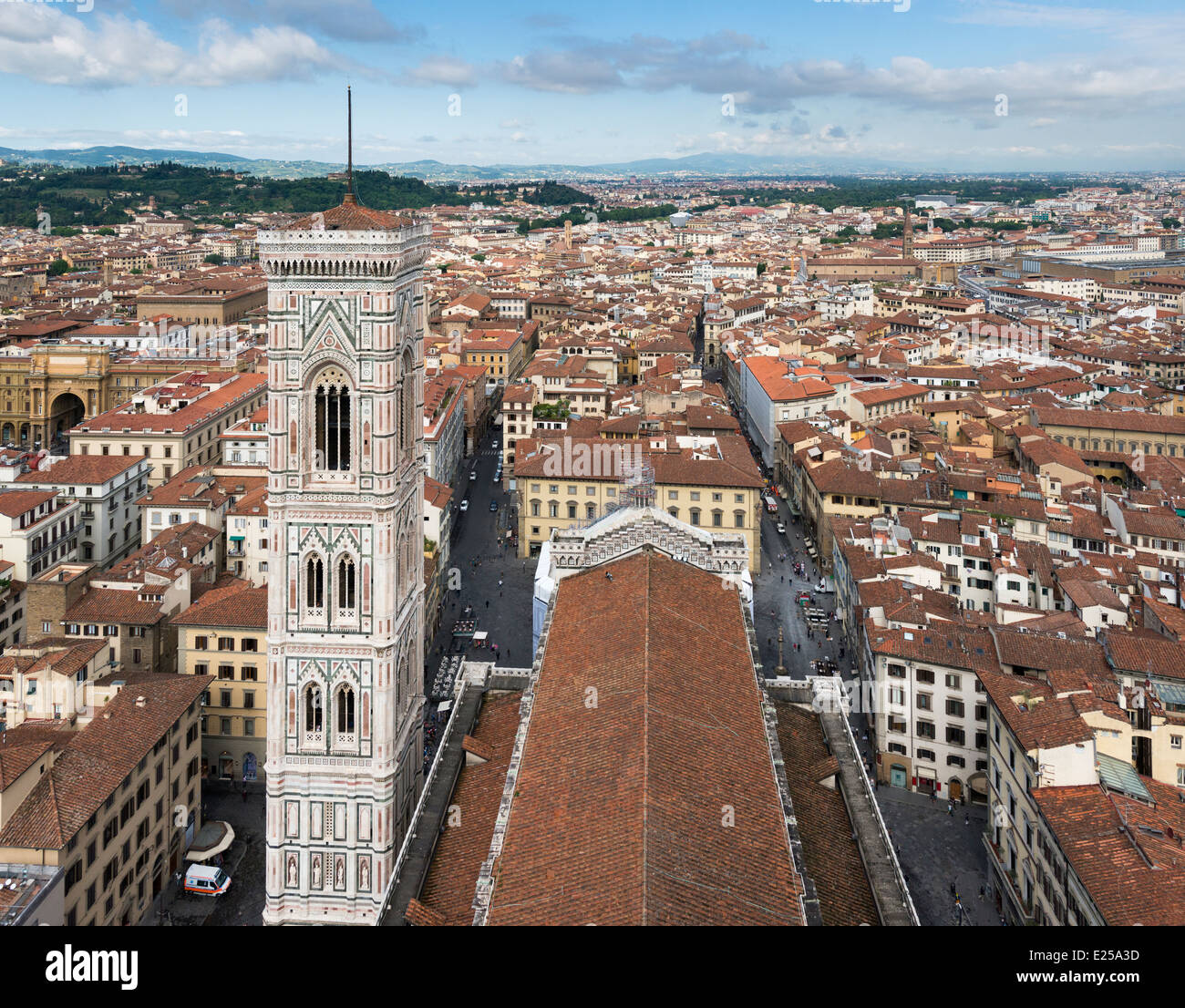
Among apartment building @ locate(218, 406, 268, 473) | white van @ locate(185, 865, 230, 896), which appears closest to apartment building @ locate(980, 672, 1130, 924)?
white van @ locate(185, 865, 230, 896)

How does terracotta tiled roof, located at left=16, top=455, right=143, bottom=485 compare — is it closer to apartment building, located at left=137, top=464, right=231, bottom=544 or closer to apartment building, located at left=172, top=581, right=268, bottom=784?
apartment building, located at left=137, top=464, right=231, bottom=544

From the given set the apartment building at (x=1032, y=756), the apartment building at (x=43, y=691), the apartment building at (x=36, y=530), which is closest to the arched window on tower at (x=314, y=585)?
the apartment building at (x=43, y=691)

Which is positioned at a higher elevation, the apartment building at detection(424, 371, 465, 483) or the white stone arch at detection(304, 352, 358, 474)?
the white stone arch at detection(304, 352, 358, 474)

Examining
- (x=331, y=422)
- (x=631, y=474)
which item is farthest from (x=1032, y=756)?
(x=631, y=474)

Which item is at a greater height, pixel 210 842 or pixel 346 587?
pixel 346 587

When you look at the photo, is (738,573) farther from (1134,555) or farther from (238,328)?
(238,328)

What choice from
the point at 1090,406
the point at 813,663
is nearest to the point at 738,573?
the point at 813,663

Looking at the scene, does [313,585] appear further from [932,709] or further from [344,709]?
[932,709]
